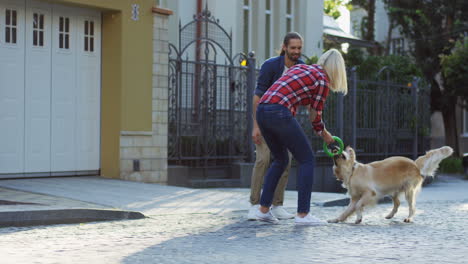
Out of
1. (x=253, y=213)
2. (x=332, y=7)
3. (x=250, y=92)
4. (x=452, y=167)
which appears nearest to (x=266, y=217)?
(x=253, y=213)

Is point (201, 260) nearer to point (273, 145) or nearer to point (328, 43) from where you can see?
point (273, 145)

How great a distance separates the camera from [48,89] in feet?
37.0

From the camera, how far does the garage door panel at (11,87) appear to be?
10.8 metres

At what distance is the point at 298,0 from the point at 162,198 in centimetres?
1467

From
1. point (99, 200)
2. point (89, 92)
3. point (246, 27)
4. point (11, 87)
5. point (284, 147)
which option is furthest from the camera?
point (246, 27)

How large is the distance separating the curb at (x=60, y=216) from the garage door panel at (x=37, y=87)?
12.6ft

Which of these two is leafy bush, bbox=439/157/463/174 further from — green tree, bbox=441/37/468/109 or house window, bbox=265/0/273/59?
house window, bbox=265/0/273/59

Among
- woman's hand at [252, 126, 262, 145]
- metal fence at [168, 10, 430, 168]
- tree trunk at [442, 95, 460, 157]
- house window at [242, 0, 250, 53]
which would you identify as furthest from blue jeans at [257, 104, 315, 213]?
tree trunk at [442, 95, 460, 157]

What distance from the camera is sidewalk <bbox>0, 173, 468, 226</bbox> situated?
741 centimetres

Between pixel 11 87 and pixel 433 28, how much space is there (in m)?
20.9

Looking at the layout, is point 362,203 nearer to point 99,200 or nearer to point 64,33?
point 99,200

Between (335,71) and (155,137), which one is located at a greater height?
(335,71)

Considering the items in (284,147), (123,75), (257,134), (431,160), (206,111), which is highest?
(123,75)

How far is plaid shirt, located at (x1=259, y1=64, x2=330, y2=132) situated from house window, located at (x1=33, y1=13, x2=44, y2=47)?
546 cm
